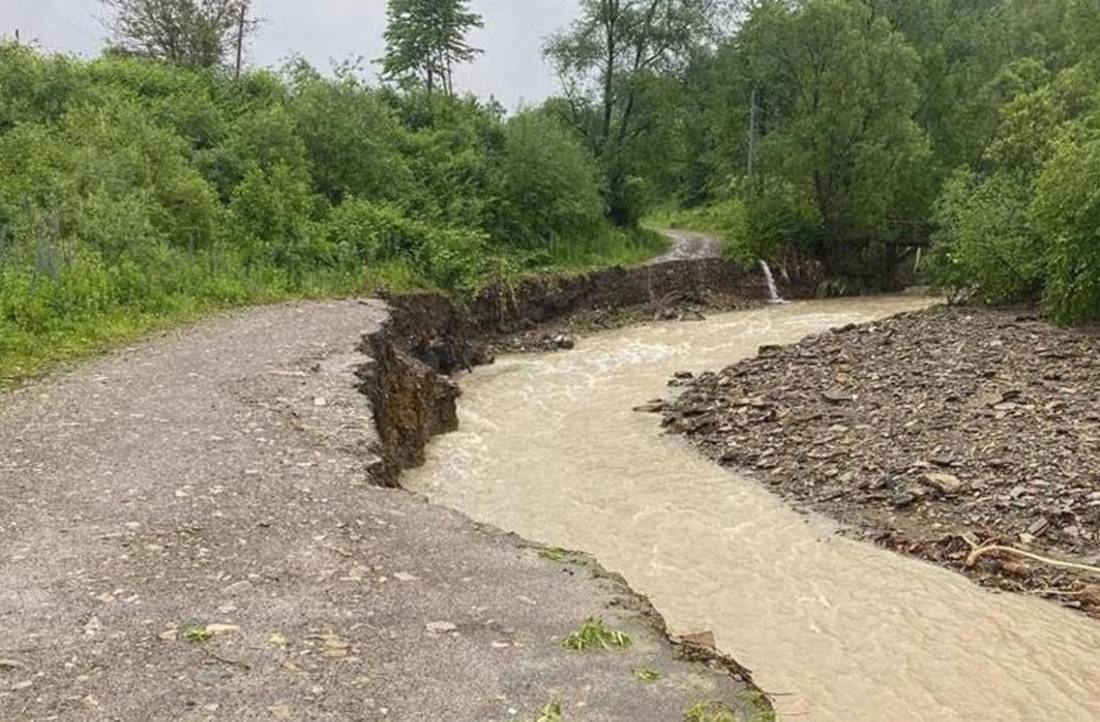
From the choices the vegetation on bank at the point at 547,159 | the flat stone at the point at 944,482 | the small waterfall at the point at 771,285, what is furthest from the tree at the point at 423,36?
the flat stone at the point at 944,482

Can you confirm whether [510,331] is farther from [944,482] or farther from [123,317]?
[944,482]

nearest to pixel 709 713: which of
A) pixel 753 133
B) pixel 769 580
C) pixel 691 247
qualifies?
pixel 769 580

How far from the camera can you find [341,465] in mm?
9703

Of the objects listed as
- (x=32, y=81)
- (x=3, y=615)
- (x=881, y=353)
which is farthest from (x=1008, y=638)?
(x=32, y=81)

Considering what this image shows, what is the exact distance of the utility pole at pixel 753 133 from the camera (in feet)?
126

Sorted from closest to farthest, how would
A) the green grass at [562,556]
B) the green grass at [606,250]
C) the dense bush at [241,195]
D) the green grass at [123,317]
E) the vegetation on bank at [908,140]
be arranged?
the green grass at [562,556] → the green grass at [123,317] → the dense bush at [241,195] → the vegetation on bank at [908,140] → the green grass at [606,250]

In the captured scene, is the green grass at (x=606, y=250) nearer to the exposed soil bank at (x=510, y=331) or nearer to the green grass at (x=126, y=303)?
the exposed soil bank at (x=510, y=331)

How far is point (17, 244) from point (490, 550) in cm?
1386

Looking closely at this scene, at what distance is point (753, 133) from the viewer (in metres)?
43.2

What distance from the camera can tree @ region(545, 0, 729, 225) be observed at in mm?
39594

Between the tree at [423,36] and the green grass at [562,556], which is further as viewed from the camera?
the tree at [423,36]

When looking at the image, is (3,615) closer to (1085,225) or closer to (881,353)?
(881,353)

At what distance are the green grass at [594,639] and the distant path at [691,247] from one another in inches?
1155

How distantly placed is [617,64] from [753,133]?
7282 millimetres
